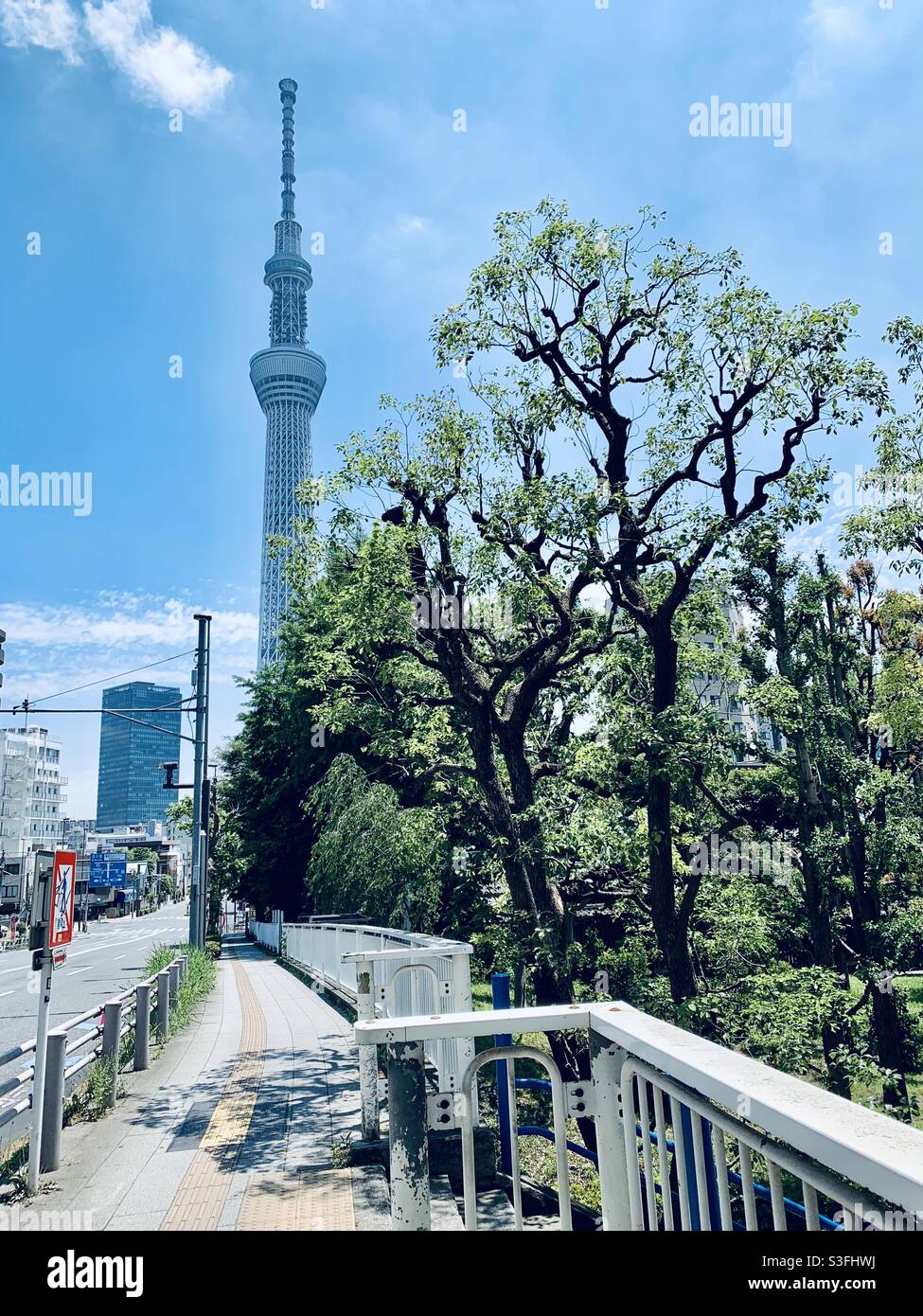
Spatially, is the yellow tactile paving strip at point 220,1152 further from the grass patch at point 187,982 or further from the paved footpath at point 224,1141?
the grass patch at point 187,982

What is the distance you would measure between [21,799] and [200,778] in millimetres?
71893

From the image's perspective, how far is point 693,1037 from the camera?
2.42 m

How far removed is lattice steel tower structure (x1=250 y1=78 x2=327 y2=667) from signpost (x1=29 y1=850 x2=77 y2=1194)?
387ft

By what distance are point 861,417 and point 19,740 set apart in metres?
87.2

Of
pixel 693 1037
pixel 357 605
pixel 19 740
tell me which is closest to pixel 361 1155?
pixel 693 1037

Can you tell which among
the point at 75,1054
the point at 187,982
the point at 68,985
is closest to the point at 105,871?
the point at 68,985

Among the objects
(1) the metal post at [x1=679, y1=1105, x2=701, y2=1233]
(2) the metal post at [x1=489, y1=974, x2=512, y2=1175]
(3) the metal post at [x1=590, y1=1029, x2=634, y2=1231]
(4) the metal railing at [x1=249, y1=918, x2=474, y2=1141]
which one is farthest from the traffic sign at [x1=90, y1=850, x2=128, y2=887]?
(1) the metal post at [x1=679, y1=1105, x2=701, y2=1233]

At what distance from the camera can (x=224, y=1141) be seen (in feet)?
22.6

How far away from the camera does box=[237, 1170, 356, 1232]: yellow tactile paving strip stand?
5.03 meters

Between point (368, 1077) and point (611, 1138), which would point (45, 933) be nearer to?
point (368, 1077)

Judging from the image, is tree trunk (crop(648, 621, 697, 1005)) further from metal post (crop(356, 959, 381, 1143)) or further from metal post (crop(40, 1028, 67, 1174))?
metal post (crop(40, 1028, 67, 1174))
